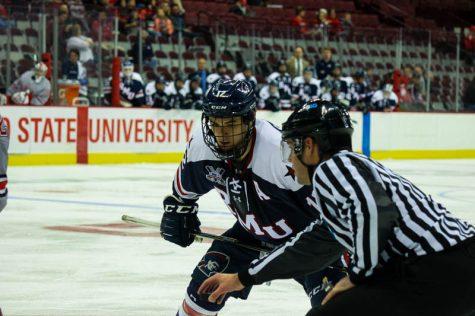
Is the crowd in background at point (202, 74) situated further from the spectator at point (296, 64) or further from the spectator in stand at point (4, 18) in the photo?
the spectator in stand at point (4, 18)

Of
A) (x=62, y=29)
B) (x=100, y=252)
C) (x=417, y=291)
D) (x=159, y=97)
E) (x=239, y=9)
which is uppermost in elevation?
(x=239, y=9)

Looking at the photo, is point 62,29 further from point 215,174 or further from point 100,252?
point 215,174

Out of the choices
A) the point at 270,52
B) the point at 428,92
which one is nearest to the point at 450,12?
the point at 428,92

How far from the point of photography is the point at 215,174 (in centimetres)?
437

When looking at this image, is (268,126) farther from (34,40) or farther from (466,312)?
(34,40)

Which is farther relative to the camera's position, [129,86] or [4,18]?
[129,86]

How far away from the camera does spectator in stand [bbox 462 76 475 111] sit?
23891mm

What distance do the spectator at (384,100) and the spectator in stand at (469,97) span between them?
7.15 feet

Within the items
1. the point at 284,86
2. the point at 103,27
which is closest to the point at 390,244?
the point at 103,27

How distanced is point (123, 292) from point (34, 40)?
37.4ft

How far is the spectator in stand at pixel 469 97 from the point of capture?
78.4ft

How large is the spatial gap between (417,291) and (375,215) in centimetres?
23

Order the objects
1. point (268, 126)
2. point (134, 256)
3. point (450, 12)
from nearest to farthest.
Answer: point (268, 126) < point (134, 256) < point (450, 12)

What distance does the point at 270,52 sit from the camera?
21.5 meters
